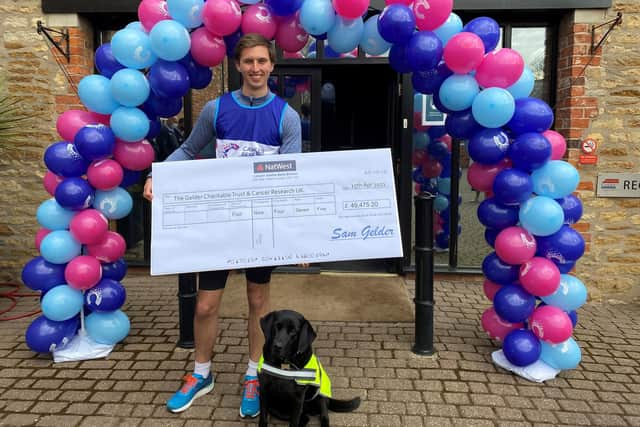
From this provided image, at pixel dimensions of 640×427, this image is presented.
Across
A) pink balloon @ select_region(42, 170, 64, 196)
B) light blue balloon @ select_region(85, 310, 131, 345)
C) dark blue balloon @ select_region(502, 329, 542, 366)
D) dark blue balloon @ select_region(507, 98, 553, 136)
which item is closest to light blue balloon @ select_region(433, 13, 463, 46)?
dark blue balloon @ select_region(507, 98, 553, 136)

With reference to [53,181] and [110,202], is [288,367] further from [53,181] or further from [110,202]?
[53,181]

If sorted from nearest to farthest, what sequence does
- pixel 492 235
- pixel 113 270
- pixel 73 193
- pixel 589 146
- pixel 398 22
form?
pixel 398 22, pixel 73 193, pixel 492 235, pixel 113 270, pixel 589 146

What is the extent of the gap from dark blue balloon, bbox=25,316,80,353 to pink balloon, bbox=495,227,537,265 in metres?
3.14

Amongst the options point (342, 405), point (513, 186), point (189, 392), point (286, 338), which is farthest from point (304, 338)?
point (513, 186)

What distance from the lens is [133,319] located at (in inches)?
167

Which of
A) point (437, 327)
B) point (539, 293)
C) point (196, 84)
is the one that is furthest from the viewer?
point (437, 327)

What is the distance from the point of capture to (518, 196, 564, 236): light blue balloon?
121 inches

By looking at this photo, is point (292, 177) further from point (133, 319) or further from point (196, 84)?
point (133, 319)

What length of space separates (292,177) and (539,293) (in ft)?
6.03

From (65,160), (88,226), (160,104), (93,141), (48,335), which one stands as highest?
(160,104)

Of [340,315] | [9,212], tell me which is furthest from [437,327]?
[9,212]

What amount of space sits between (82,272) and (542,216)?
3.16 m

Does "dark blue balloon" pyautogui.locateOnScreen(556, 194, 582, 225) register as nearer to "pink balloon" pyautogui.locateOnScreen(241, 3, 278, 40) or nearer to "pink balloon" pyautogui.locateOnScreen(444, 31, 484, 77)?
"pink balloon" pyautogui.locateOnScreen(444, 31, 484, 77)

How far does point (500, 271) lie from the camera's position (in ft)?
11.2
